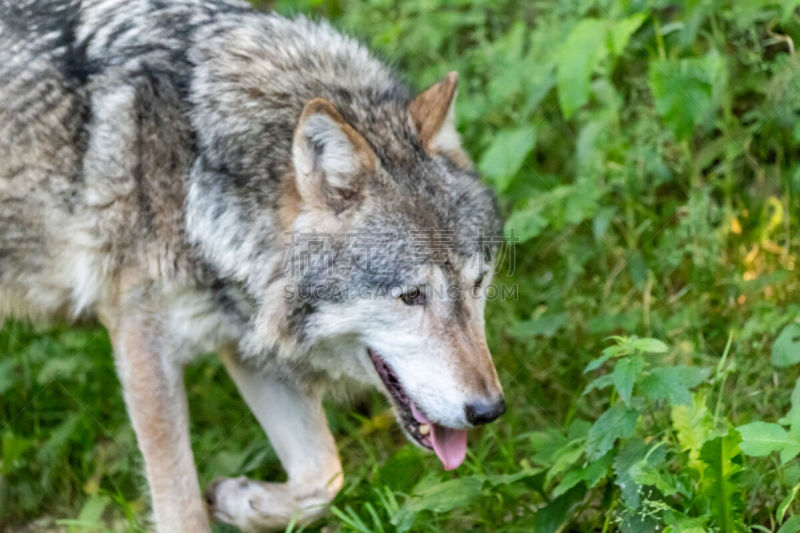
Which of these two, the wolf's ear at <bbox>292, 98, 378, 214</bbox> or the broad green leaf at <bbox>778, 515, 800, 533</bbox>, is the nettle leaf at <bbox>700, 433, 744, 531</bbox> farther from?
the wolf's ear at <bbox>292, 98, 378, 214</bbox>

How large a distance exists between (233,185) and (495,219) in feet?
3.24

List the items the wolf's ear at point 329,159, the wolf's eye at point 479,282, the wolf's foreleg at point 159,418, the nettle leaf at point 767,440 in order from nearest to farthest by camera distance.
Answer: the nettle leaf at point 767,440 → the wolf's ear at point 329,159 → the wolf's eye at point 479,282 → the wolf's foreleg at point 159,418

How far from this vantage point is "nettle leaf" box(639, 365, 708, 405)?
3.00 m

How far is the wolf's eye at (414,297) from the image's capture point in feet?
10.7

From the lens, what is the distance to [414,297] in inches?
129

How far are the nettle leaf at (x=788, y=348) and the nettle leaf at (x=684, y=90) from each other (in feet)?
3.71

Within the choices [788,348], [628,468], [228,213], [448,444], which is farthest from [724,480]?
[228,213]

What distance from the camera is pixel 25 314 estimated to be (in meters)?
3.88

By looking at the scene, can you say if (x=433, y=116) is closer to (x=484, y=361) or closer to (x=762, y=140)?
(x=484, y=361)

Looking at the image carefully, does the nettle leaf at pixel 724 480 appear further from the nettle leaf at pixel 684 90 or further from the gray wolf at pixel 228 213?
the nettle leaf at pixel 684 90

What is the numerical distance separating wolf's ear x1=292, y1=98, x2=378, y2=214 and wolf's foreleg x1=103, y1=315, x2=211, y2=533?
83cm

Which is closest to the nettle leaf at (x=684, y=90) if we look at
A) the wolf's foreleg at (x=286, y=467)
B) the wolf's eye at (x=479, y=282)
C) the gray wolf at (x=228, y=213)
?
the gray wolf at (x=228, y=213)

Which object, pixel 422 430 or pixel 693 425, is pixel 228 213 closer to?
pixel 422 430

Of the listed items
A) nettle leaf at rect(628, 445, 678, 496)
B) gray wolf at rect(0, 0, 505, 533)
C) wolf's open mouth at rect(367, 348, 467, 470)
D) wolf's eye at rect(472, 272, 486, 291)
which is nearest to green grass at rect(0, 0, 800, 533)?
wolf's open mouth at rect(367, 348, 467, 470)
